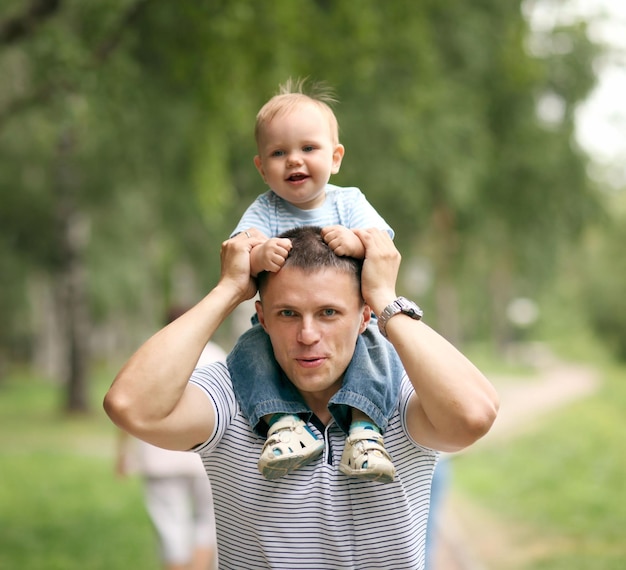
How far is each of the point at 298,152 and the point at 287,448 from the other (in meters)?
0.89

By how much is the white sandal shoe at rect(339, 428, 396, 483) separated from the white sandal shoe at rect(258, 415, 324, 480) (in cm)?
10

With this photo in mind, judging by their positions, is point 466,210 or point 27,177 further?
point 27,177

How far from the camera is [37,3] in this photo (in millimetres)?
7277

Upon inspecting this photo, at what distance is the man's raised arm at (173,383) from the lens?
2559mm

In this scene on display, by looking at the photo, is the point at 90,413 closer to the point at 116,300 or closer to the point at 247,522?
the point at 116,300

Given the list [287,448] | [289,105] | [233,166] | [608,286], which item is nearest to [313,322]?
[287,448]

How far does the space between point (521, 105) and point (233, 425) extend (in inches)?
578

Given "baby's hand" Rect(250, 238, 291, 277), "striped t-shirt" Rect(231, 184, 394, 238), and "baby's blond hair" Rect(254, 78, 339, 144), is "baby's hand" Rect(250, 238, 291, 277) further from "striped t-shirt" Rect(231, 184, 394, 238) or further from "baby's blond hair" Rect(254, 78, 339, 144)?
"baby's blond hair" Rect(254, 78, 339, 144)

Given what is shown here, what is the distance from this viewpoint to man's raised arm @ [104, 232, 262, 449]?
256 cm

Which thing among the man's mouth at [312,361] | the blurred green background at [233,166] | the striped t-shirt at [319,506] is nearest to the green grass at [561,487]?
the blurred green background at [233,166]

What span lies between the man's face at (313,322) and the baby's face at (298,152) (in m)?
0.34

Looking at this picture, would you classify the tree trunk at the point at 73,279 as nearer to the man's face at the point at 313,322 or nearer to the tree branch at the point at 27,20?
the tree branch at the point at 27,20

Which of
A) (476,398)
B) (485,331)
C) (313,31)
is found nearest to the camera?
(476,398)

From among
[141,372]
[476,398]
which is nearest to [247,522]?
[141,372]
